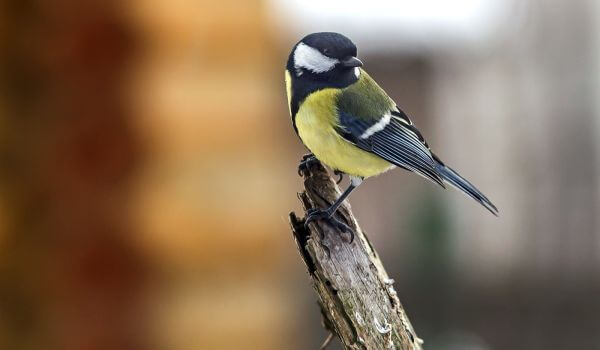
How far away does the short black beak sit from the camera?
133cm

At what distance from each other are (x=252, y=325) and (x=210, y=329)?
0.40ft

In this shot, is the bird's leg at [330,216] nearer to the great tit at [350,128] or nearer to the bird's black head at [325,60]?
the great tit at [350,128]

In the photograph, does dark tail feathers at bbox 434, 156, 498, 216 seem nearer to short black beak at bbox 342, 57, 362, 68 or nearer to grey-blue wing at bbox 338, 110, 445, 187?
grey-blue wing at bbox 338, 110, 445, 187

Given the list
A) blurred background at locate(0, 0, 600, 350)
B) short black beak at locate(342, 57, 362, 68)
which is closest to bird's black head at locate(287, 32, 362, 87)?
short black beak at locate(342, 57, 362, 68)

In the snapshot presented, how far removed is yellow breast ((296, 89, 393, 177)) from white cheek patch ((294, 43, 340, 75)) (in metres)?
0.08

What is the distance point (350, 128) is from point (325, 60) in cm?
29

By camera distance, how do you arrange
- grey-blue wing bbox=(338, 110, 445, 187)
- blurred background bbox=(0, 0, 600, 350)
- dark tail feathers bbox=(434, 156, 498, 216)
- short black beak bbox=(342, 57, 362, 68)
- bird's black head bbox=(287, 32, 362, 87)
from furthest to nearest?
blurred background bbox=(0, 0, 600, 350), grey-blue wing bbox=(338, 110, 445, 187), dark tail feathers bbox=(434, 156, 498, 216), short black beak bbox=(342, 57, 362, 68), bird's black head bbox=(287, 32, 362, 87)

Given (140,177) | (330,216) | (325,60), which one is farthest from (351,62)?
(140,177)

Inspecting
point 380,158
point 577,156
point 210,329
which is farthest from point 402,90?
point 380,158

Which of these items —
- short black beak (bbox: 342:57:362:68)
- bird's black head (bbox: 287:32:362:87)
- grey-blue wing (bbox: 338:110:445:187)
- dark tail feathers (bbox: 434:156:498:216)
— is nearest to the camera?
bird's black head (bbox: 287:32:362:87)

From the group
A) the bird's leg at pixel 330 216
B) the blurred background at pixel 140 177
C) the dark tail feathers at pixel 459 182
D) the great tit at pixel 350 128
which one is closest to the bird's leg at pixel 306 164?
the great tit at pixel 350 128

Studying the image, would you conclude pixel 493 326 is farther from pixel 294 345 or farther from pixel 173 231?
pixel 173 231

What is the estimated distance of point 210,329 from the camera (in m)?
2.68

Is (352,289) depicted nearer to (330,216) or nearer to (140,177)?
(330,216)
